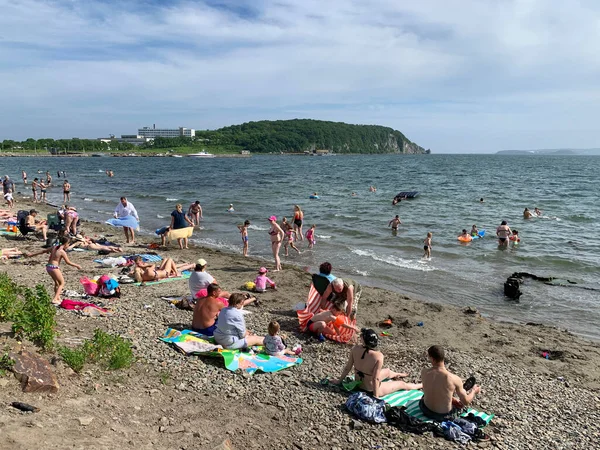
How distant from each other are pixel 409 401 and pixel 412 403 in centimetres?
8

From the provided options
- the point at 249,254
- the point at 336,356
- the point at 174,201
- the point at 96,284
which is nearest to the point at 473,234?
the point at 249,254

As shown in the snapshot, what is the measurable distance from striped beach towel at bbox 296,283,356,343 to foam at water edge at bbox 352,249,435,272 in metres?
7.62

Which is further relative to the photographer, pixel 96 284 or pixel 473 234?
pixel 473 234

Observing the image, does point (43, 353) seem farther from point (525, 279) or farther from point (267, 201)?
point (267, 201)

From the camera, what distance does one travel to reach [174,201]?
3619 cm

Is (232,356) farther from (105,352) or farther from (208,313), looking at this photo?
(105,352)

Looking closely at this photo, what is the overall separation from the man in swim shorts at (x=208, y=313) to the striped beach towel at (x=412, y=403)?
11.5 ft

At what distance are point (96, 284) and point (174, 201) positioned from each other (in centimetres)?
2613

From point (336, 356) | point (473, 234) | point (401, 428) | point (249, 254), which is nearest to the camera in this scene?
point (401, 428)

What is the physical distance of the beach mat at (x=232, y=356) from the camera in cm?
753

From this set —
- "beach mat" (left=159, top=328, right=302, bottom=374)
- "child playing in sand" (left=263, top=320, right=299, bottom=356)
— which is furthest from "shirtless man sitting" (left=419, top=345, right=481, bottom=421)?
"child playing in sand" (left=263, top=320, right=299, bottom=356)

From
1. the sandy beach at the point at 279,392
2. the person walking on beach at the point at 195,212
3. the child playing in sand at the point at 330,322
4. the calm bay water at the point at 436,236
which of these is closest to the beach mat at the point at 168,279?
the sandy beach at the point at 279,392

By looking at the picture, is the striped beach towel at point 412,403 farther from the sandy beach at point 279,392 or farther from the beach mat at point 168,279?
the beach mat at point 168,279

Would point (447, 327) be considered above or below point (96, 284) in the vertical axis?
below
